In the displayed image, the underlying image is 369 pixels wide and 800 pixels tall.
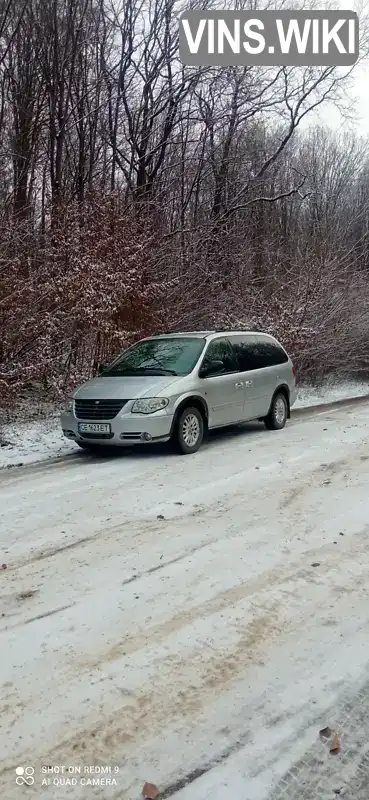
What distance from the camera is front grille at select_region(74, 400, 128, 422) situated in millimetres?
8039

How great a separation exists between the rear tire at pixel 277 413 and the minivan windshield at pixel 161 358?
6.42ft

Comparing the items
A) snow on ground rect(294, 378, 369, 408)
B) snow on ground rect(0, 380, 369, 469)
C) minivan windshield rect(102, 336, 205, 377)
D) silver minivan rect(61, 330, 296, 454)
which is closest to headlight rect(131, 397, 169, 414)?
silver minivan rect(61, 330, 296, 454)

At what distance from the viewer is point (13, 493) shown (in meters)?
6.48

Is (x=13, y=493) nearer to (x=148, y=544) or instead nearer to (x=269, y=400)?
(x=148, y=544)

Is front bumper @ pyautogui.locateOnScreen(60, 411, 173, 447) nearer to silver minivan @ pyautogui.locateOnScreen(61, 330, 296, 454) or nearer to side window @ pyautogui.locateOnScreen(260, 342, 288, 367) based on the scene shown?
silver minivan @ pyautogui.locateOnScreen(61, 330, 296, 454)

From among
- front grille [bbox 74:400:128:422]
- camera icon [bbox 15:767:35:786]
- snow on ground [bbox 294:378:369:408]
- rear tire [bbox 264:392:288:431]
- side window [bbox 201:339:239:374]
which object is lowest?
camera icon [bbox 15:767:35:786]

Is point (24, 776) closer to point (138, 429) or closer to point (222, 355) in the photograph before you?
point (138, 429)

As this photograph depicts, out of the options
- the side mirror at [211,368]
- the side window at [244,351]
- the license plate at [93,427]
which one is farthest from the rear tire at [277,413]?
the license plate at [93,427]

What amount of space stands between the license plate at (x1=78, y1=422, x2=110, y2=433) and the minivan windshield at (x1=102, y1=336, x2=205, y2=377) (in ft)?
3.68

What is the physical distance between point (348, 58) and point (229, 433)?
12232mm

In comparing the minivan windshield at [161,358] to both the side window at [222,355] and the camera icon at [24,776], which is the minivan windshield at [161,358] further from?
the camera icon at [24,776]

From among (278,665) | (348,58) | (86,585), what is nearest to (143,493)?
(86,585)

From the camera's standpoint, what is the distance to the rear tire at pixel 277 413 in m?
10.4

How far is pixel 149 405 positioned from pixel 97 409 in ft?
2.37
